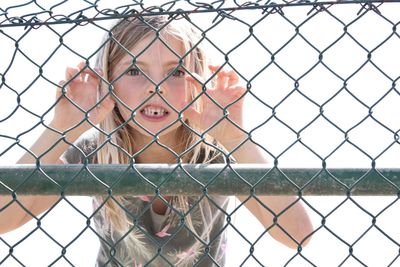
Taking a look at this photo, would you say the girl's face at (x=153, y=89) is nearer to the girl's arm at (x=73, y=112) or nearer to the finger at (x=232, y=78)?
the girl's arm at (x=73, y=112)

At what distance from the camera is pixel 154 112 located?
3094mm

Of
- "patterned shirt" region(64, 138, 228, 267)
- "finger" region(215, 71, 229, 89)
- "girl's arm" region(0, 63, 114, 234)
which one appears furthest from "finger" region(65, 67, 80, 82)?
"patterned shirt" region(64, 138, 228, 267)

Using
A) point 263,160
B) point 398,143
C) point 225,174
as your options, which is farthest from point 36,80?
point 398,143

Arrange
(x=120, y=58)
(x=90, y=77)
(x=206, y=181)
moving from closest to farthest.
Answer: (x=206, y=181) < (x=90, y=77) < (x=120, y=58)

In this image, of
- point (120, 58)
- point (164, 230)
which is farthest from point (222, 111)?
point (164, 230)

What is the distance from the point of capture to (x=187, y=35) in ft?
10.9

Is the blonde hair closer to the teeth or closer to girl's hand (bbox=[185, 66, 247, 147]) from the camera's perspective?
the teeth

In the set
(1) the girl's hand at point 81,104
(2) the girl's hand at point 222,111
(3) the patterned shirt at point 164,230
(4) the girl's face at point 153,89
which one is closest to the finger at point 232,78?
(2) the girl's hand at point 222,111

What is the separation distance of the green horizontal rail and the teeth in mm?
486

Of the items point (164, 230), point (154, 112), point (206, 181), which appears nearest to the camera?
point (206, 181)

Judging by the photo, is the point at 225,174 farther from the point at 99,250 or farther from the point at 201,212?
the point at 99,250

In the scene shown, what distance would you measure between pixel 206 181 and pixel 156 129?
0.56 meters

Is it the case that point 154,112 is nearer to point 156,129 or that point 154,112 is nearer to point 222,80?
point 156,129

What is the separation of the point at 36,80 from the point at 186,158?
104cm
